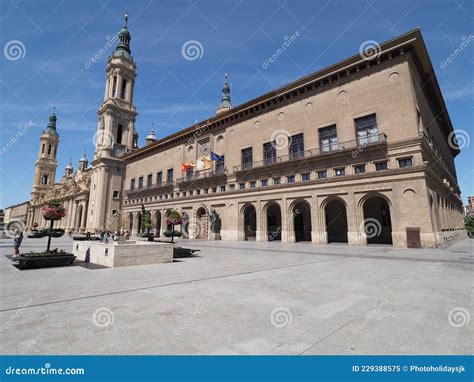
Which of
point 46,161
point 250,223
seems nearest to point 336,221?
point 250,223

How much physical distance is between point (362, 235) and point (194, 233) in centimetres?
2565

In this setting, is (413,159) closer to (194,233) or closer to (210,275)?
(210,275)

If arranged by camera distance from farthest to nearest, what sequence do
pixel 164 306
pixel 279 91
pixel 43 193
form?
1. pixel 43 193
2. pixel 279 91
3. pixel 164 306

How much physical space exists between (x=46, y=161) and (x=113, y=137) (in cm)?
6387

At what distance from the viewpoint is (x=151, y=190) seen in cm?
5212

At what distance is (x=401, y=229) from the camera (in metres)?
21.8

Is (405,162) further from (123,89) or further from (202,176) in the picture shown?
(123,89)

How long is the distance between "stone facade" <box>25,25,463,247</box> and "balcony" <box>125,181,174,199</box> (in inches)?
16.2

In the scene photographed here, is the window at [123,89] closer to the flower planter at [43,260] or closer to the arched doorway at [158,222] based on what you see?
the arched doorway at [158,222]

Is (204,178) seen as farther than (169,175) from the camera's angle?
No

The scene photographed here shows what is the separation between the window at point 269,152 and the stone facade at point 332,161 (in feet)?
0.47

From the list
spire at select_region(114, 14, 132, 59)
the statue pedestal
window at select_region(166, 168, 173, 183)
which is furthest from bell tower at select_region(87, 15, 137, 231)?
the statue pedestal

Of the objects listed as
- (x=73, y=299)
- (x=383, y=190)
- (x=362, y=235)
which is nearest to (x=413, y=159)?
(x=383, y=190)

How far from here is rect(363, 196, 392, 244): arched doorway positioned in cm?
2927
